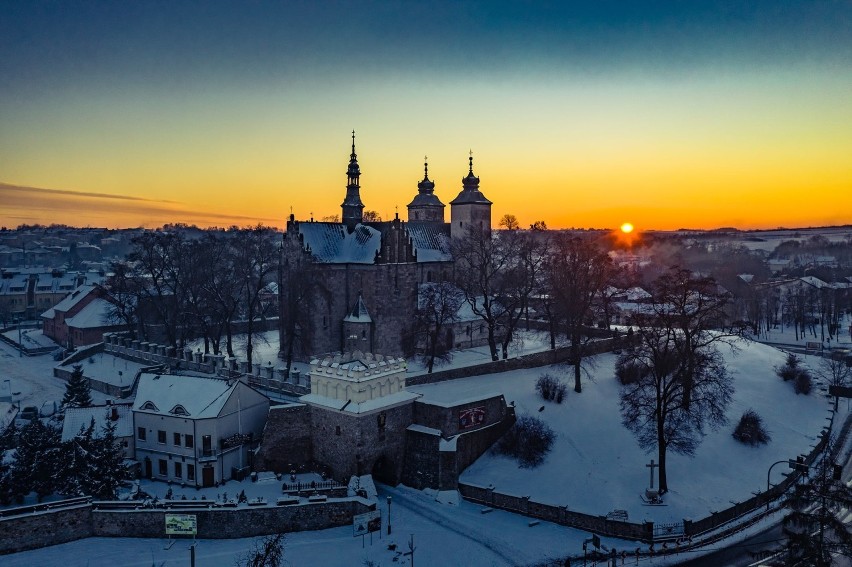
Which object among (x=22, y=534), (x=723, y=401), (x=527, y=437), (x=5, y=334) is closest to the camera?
(x=22, y=534)

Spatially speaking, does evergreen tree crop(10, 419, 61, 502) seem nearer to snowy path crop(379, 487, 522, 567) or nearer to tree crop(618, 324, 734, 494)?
snowy path crop(379, 487, 522, 567)

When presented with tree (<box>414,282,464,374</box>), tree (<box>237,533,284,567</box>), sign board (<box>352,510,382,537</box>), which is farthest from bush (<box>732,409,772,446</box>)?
tree (<box>237,533,284,567</box>)

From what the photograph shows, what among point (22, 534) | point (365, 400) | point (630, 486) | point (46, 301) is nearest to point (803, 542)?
point (630, 486)

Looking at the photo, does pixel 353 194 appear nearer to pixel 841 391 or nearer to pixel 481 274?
pixel 481 274

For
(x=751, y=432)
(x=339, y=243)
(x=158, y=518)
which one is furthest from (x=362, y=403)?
(x=751, y=432)

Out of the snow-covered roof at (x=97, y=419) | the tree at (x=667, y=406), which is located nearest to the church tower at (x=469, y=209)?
the tree at (x=667, y=406)

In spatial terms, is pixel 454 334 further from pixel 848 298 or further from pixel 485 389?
pixel 848 298

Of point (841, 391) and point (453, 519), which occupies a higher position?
point (841, 391)
